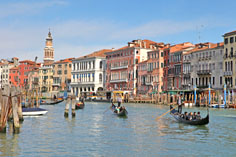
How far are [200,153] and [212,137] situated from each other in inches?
147

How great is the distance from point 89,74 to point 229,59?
31.4 meters

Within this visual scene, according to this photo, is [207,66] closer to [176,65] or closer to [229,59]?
[229,59]

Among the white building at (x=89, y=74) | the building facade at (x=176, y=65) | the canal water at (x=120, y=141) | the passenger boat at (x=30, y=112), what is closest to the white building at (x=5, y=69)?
the white building at (x=89, y=74)

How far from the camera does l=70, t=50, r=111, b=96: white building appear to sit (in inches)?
2618

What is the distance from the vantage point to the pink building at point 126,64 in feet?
191

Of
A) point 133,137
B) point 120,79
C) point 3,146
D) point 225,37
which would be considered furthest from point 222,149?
point 120,79

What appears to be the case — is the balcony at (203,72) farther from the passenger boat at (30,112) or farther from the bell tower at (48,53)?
the bell tower at (48,53)

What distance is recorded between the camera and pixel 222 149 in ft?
42.9

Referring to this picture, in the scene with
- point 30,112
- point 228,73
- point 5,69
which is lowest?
point 30,112

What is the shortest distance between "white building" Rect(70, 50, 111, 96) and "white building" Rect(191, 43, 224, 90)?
2282cm

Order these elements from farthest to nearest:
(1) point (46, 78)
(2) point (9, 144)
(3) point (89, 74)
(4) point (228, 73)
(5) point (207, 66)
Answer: (1) point (46, 78) → (3) point (89, 74) → (5) point (207, 66) → (4) point (228, 73) → (2) point (9, 144)

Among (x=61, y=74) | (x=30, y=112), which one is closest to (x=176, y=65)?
(x=30, y=112)

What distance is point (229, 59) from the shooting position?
4094 cm

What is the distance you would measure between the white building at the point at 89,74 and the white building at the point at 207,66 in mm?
22815
